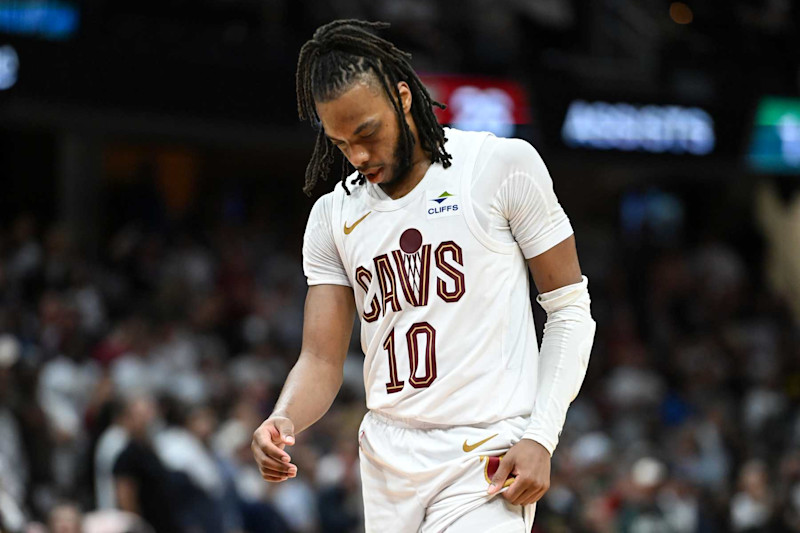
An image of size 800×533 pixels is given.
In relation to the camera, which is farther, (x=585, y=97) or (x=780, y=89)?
(x=780, y=89)

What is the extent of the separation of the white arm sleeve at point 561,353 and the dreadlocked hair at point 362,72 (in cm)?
51

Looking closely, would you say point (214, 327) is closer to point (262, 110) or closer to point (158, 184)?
point (262, 110)

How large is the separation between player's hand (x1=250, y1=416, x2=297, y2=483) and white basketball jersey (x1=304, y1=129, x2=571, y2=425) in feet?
1.00

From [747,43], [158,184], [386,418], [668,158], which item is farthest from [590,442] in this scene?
[386,418]

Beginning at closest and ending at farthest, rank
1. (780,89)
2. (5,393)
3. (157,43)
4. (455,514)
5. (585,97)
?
(455,514), (5,393), (157,43), (585,97), (780,89)

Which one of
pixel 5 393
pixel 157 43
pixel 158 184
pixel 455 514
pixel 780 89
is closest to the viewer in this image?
pixel 455 514

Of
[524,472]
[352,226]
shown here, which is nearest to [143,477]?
[352,226]

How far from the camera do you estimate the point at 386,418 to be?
3576 millimetres

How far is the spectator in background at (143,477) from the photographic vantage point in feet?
30.0

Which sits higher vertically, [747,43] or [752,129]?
[747,43]

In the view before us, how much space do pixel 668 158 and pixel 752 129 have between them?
1.13 metres

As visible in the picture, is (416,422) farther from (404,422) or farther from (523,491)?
(523,491)

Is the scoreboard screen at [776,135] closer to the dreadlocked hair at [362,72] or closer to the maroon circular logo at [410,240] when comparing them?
the dreadlocked hair at [362,72]

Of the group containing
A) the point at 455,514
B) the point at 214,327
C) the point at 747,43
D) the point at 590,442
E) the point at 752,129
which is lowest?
the point at 590,442
